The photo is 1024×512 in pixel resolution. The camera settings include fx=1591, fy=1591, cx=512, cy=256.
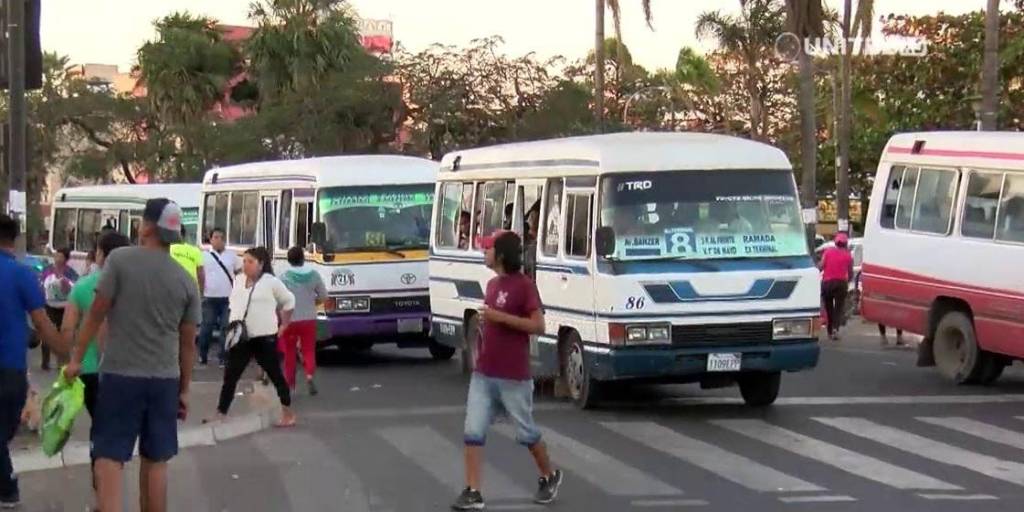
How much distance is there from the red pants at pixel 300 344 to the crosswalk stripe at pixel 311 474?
2.76m

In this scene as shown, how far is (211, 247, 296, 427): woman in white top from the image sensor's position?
1428 cm

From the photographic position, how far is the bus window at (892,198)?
59.8 feet

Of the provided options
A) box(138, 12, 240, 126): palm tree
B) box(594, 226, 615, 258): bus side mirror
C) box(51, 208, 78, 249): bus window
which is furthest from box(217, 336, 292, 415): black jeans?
box(138, 12, 240, 126): palm tree

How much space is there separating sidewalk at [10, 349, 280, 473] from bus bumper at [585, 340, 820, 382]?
123 inches

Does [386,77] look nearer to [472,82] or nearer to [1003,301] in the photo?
[472,82]

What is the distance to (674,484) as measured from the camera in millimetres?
10906

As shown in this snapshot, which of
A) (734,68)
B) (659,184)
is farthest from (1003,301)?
(734,68)

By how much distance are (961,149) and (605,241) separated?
198 inches

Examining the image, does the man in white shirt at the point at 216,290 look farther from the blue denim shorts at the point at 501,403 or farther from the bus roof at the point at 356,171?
the blue denim shorts at the point at 501,403

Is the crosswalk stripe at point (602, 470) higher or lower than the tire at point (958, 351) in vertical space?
lower

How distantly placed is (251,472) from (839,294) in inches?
594

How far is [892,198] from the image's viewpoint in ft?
60.1

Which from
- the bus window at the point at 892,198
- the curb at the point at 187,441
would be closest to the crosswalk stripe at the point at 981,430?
the bus window at the point at 892,198

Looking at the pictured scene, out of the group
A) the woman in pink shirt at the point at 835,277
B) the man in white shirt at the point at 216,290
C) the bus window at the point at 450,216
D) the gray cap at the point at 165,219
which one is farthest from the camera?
the woman in pink shirt at the point at 835,277
